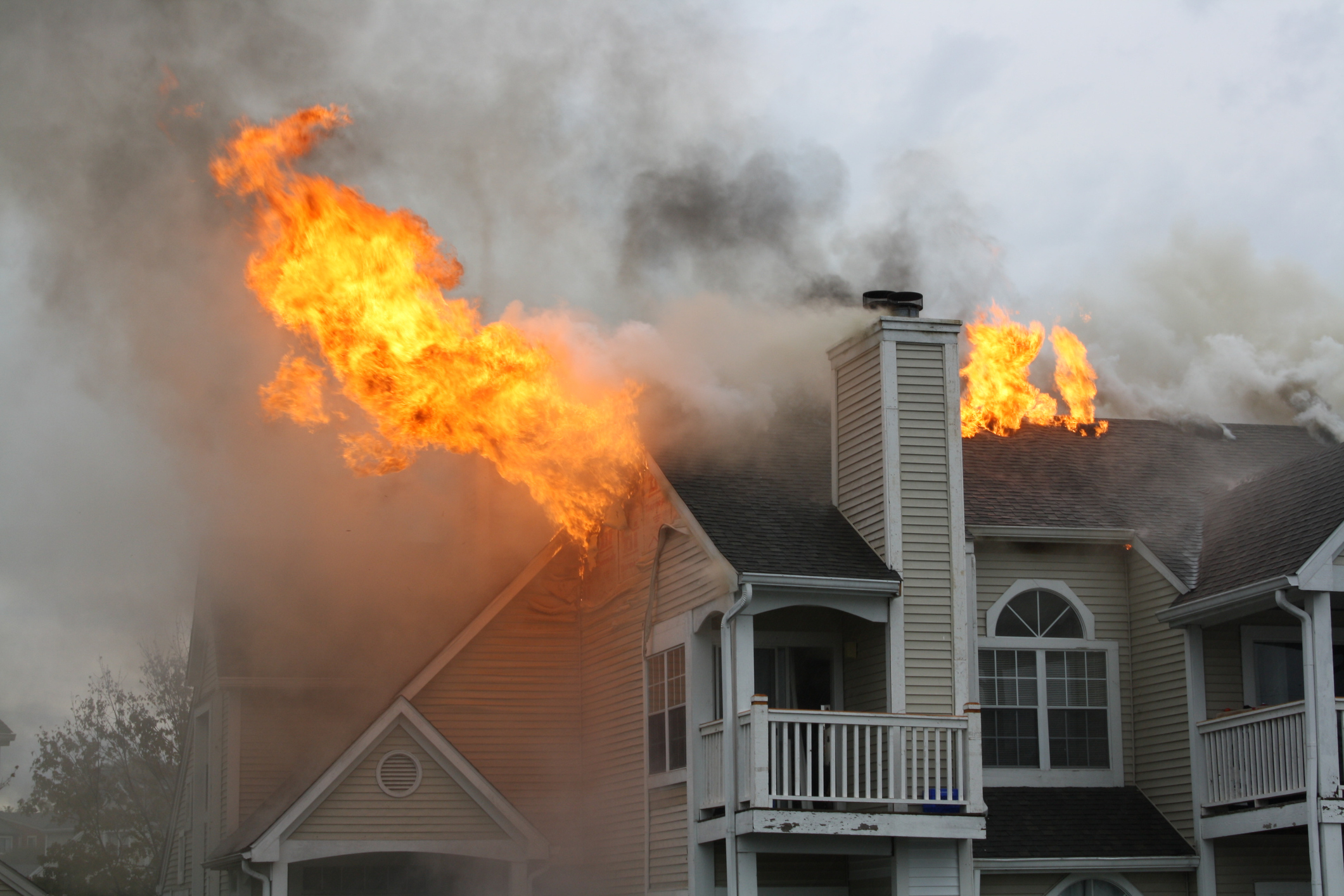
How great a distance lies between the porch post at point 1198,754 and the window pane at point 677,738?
6.06m

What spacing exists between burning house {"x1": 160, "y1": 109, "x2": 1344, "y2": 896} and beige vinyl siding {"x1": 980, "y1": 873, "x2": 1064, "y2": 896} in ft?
0.22

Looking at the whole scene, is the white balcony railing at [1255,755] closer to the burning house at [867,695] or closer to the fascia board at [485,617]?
the burning house at [867,695]

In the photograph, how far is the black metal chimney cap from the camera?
725 inches

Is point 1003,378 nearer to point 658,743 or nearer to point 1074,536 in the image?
point 1074,536

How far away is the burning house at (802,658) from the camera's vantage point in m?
16.4

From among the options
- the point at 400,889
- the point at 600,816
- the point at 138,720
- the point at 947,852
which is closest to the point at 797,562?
the point at 947,852

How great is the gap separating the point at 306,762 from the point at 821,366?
8739mm

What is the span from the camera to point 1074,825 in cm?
1789

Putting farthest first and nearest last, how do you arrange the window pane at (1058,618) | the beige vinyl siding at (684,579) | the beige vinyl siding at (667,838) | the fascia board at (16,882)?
1. the fascia board at (16,882)
2. the window pane at (1058,618)
3. the beige vinyl siding at (667,838)
4. the beige vinyl siding at (684,579)

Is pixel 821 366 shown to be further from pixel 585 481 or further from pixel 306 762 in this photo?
pixel 306 762

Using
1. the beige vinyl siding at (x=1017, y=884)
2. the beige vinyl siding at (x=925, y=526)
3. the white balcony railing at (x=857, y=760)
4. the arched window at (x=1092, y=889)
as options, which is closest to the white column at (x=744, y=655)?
the white balcony railing at (x=857, y=760)

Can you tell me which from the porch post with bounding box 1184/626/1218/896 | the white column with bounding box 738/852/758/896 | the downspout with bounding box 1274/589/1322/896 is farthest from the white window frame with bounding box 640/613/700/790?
the downspout with bounding box 1274/589/1322/896

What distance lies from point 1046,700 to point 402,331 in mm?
9243

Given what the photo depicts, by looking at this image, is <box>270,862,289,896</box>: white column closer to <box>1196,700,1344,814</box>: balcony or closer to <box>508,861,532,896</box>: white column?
<box>508,861,532,896</box>: white column
